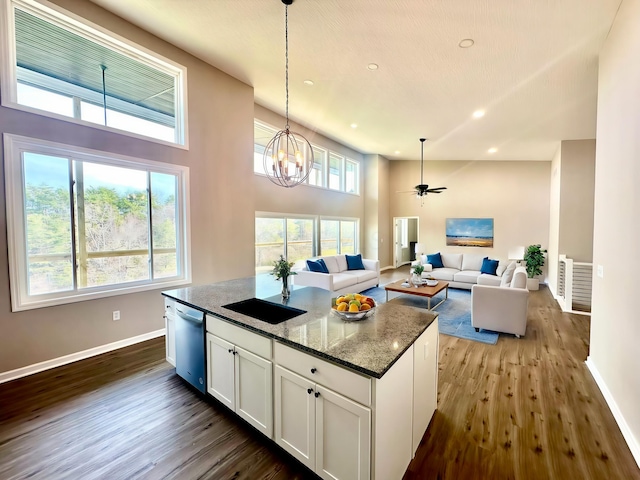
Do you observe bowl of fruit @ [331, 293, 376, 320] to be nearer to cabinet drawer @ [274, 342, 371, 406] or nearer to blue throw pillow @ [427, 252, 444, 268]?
cabinet drawer @ [274, 342, 371, 406]

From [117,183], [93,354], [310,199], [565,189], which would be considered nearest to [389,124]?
[310,199]

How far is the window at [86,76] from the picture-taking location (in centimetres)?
290

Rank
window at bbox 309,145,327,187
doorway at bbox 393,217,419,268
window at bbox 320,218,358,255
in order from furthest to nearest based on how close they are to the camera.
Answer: doorway at bbox 393,217,419,268 < window at bbox 320,218,358,255 < window at bbox 309,145,327,187

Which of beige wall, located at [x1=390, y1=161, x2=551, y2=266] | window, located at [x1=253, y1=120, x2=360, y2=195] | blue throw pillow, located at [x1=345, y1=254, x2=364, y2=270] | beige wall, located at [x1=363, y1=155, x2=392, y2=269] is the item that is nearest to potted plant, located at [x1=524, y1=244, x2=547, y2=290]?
beige wall, located at [x1=390, y1=161, x2=551, y2=266]

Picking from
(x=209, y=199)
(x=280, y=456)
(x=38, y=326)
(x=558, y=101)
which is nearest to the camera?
(x=280, y=456)

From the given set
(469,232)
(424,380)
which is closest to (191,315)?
(424,380)

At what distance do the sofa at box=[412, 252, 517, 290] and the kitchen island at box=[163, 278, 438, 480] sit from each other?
486 cm

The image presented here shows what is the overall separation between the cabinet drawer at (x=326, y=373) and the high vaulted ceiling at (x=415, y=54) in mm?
3192

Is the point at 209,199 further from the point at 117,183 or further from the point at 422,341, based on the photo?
the point at 422,341

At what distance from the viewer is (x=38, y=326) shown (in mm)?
2994

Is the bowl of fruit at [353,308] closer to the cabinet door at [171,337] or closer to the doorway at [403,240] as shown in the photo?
the cabinet door at [171,337]

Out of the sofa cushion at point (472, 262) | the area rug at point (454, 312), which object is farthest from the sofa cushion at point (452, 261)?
the area rug at point (454, 312)

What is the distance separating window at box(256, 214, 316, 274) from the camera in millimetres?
6082

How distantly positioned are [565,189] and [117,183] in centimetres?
785
